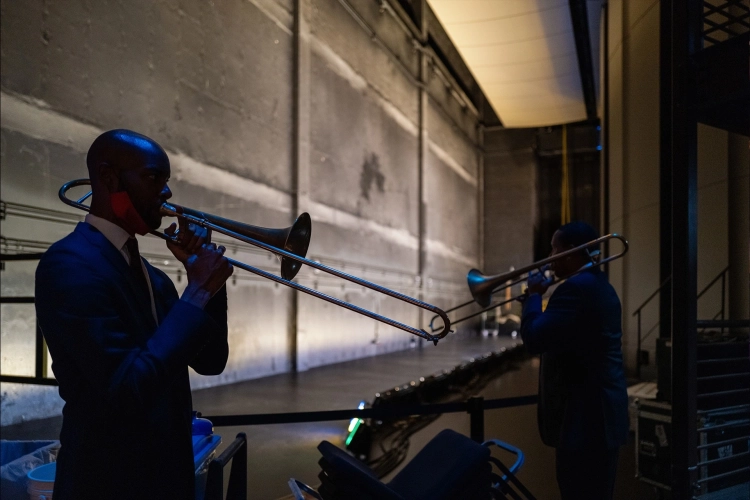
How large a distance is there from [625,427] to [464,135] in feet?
47.8

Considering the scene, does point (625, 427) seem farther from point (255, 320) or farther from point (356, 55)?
point (356, 55)

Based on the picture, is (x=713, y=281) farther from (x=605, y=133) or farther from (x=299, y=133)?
(x=299, y=133)

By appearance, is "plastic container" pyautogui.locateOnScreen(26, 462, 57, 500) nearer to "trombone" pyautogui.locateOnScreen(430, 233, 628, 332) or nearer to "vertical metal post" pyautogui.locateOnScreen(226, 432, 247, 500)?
"vertical metal post" pyautogui.locateOnScreen(226, 432, 247, 500)

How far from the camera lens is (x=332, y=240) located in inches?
353

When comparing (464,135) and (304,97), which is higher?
(464,135)

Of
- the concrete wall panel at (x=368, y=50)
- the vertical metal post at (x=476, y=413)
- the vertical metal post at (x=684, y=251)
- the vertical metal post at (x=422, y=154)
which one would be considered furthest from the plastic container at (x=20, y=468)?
the vertical metal post at (x=422, y=154)

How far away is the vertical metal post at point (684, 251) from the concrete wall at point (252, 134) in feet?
14.2

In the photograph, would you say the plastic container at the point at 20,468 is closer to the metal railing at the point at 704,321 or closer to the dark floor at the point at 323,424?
the dark floor at the point at 323,424

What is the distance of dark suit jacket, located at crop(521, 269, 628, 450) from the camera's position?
2.15 meters

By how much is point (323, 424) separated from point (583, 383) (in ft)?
11.2

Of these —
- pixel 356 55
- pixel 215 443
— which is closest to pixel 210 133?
pixel 356 55

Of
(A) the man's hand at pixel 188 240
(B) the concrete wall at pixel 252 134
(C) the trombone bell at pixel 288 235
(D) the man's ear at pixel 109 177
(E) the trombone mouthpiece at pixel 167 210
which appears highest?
(B) the concrete wall at pixel 252 134

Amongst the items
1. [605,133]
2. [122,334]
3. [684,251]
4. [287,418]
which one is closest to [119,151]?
[122,334]

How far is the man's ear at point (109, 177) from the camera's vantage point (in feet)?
4.23
